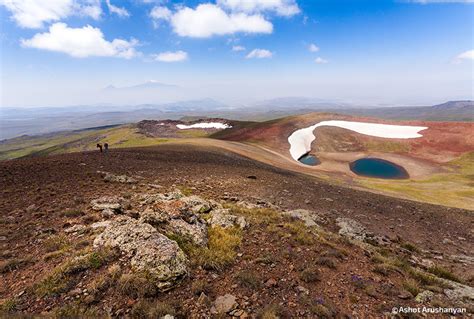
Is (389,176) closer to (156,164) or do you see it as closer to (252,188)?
(252,188)

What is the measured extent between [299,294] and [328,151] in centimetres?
6847

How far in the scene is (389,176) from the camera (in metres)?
54.5

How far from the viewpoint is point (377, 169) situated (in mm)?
59281

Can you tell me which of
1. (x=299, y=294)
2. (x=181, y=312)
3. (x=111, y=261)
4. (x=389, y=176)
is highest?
(x=111, y=261)

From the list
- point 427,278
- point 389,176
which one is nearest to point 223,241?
point 427,278

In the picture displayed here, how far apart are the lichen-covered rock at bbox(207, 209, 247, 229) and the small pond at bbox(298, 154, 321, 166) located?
52.8 meters

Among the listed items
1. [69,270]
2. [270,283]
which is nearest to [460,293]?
[270,283]

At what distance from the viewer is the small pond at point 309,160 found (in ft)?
208

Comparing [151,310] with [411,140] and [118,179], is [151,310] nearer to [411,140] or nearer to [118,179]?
[118,179]

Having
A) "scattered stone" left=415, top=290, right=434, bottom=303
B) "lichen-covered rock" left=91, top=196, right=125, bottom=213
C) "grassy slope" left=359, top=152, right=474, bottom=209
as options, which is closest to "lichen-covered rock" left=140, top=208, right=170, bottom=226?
"lichen-covered rock" left=91, top=196, right=125, bottom=213

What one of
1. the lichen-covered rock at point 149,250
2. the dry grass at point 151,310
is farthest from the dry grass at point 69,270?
the dry grass at point 151,310

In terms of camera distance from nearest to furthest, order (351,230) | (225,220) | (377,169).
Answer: (225,220), (351,230), (377,169)

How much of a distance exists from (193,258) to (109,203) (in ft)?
23.8

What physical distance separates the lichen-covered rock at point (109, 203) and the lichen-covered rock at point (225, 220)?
5023 millimetres
